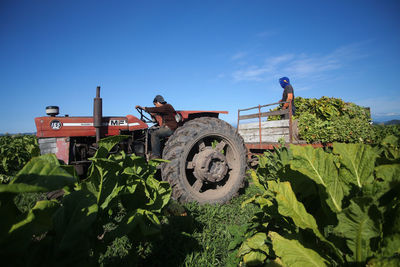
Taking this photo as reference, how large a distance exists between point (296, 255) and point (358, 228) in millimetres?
293

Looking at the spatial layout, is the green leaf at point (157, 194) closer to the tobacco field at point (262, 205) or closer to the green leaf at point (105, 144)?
the tobacco field at point (262, 205)

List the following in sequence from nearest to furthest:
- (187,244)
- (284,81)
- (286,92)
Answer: (187,244)
(286,92)
(284,81)

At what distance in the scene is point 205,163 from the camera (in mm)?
3240

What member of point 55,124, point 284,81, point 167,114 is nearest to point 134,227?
point 167,114

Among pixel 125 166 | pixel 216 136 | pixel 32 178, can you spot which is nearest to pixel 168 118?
pixel 216 136

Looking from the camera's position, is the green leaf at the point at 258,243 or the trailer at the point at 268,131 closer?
the green leaf at the point at 258,243

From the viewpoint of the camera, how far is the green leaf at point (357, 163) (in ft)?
2.94

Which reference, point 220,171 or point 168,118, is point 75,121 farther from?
point 220,171

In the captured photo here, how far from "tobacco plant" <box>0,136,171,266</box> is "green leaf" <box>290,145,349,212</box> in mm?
761

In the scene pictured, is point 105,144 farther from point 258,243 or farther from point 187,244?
point 187,244

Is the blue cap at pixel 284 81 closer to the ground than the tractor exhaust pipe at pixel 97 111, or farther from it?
farther from it

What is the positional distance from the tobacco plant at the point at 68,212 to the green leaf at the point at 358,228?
75 centimetres

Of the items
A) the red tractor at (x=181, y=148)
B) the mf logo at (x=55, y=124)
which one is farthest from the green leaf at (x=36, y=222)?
the mf logo at (x=55, y=124)

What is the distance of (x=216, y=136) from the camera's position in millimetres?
3586
